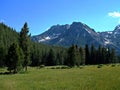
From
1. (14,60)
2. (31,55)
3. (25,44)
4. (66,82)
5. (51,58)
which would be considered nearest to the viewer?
(66,82)

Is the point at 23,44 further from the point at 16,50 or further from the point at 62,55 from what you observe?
the point at 62,55

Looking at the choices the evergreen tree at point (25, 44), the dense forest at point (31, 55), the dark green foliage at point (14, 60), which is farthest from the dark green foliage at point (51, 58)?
the dark green foliage at point (14, 60)

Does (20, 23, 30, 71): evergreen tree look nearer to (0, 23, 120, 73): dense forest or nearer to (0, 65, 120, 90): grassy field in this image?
(0, 23, 120, 73): dense forest

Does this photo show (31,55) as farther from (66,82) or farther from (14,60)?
(66,82)

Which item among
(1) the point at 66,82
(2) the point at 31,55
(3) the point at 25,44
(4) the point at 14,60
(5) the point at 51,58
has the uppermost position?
(5) the point at 51,58

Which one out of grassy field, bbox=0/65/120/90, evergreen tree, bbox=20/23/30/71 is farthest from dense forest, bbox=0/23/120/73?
grassy field, bbox=0/65/120/90

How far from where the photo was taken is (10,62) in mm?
80375

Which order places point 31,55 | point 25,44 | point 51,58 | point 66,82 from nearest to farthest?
point 66,82 < point 25,44 < point 31,55 < point 51,58

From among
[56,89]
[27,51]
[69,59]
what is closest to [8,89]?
[56,89]

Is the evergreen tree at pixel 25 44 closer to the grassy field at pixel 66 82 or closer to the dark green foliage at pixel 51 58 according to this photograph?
the grassy field at pixel 66 82

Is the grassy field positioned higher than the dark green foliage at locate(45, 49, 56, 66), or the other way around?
the dark green foliage at locate(45, 49, 56, 66)

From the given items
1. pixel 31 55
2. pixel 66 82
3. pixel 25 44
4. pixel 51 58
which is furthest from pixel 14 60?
pixel 51 58

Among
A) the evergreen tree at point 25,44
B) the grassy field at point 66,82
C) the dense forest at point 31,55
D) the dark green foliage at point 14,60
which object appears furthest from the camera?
the evergreen tree at point 25,44

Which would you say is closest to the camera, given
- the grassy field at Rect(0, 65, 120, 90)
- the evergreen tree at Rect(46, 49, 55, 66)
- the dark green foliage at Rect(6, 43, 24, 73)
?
the grassy field at Rect(0, 65, 120, 90)
